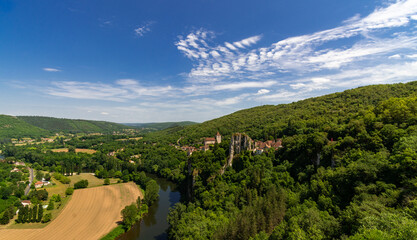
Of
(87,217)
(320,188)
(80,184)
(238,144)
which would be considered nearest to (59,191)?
(80,184)

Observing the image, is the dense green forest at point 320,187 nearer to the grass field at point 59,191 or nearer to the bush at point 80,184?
the grass field at point 59,191

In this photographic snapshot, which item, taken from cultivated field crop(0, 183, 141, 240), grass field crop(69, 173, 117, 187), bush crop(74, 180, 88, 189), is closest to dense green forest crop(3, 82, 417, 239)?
cultivated field crop(0, 183, 141, 240)

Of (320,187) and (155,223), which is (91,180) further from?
(320,187)

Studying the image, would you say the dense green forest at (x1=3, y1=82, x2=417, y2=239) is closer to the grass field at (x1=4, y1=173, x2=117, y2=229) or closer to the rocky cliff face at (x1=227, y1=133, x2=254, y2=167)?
the rocky cliff face at (x1=227, y1=133, x2=254, y2=167)

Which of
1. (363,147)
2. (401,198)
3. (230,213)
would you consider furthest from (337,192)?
(230,213)

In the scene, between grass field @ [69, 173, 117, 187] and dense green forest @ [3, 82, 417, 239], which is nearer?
dense green forest @ [3, 82, 417, 239]

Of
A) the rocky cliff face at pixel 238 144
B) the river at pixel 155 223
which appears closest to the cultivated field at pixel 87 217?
the river at pixel 155 223

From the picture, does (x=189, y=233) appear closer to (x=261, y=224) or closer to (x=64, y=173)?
(x=261, y=224)
